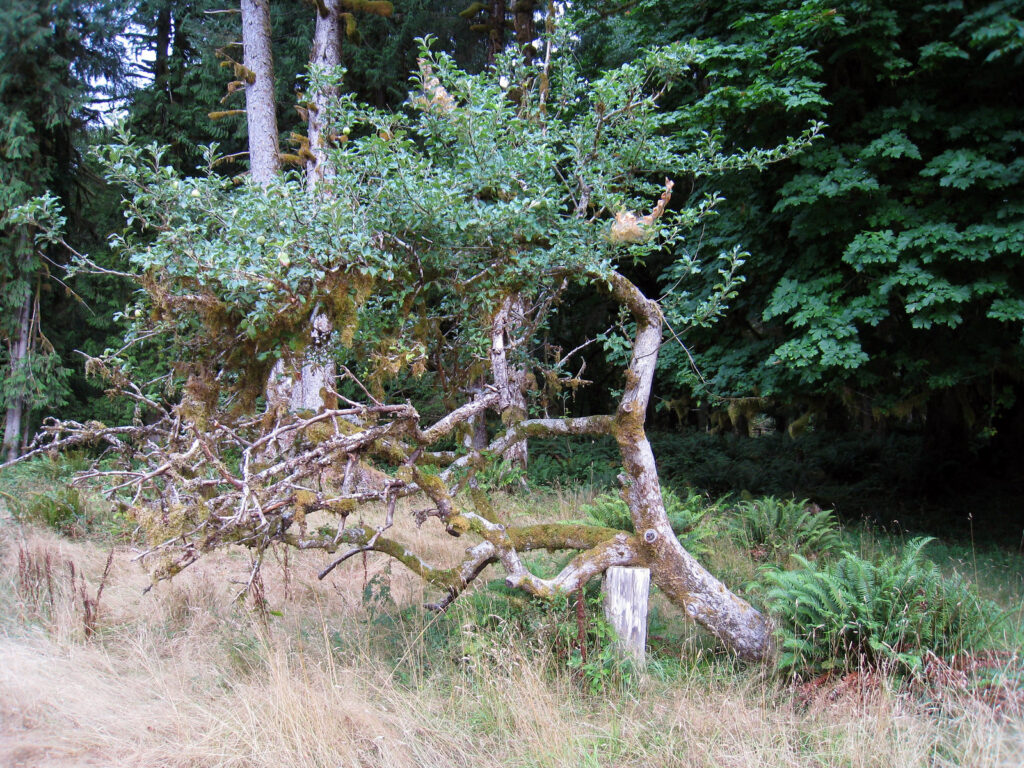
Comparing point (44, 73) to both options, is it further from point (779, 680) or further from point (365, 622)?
point (779, 680)

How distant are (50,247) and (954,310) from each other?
51.8 feet

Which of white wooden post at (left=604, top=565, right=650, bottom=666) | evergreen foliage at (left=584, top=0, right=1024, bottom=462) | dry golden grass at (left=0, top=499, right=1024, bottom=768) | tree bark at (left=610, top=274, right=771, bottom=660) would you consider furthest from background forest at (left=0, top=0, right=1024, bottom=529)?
dry golden grass at (left=0, top=499, right=1024, bottom=768)

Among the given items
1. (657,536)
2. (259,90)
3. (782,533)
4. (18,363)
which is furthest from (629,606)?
(18,363)

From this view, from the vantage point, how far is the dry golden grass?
3186 millimetres

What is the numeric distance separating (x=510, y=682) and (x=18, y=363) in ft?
43.5

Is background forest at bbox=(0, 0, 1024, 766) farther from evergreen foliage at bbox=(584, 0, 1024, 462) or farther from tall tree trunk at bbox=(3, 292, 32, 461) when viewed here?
tall tree trunk at bbox=(3, 292, 32, 461)

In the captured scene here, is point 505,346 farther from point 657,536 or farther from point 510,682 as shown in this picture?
point 510,682

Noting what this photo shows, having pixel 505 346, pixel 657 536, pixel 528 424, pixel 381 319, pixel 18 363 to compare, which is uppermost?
pixel 18 363

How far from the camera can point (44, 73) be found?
12.8 metres

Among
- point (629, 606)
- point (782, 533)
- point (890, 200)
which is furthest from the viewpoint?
point (782, 533)

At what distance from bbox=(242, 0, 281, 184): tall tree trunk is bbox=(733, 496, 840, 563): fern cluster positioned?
8.42 metres

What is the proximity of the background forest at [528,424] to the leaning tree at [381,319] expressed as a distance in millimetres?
29

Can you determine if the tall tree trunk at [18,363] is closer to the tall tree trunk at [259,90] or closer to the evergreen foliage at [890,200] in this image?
the tall tree trunk at [259,90]

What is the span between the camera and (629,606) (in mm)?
4199
